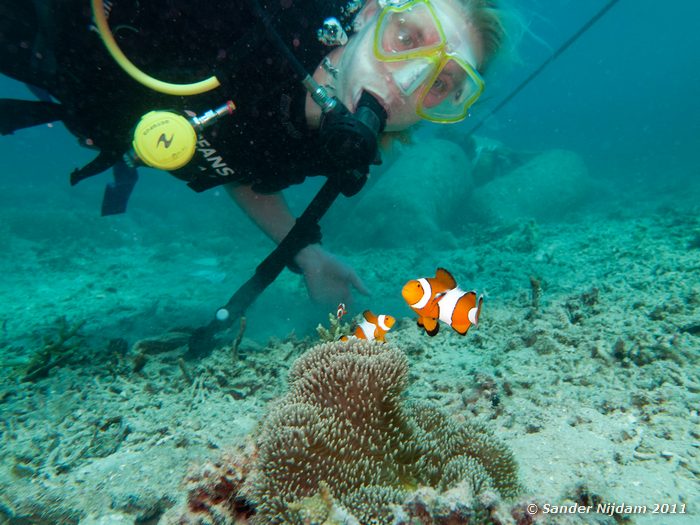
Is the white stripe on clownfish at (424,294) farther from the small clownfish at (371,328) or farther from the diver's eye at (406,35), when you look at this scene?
the diver's eye at (406,35)

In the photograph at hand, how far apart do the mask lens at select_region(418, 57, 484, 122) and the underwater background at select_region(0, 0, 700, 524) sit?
597 mm

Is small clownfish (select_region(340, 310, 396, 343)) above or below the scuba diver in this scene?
below

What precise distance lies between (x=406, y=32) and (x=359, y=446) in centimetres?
313

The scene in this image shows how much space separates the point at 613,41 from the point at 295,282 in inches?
5358

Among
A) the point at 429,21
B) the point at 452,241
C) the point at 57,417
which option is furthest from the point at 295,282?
the point at 429,21

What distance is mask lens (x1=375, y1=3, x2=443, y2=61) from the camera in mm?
2953

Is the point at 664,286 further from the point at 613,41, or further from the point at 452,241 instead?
the point at 613,41

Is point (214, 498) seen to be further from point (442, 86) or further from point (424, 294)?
point (442, 86)

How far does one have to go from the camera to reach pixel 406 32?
305 cm

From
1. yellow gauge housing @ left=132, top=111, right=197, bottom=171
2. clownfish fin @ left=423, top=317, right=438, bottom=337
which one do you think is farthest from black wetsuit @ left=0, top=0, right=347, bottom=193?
clownfish fin @ left=423, top=317, right=438, bottom=337

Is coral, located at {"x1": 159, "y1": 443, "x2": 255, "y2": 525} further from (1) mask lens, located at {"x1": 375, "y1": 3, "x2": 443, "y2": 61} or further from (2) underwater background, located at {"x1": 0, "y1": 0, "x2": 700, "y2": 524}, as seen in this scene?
(1) mask lens, located at {"x1": 375, "y1": 3, "x2": 443, "y2": 61}

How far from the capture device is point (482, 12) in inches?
132

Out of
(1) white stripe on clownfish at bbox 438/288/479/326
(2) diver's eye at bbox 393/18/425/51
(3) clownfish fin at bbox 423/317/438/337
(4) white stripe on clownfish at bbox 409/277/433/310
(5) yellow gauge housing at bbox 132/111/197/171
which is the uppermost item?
(5) yellow gauge housing at bbox 132/111/197/171

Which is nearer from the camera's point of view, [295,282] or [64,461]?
[64,461]
